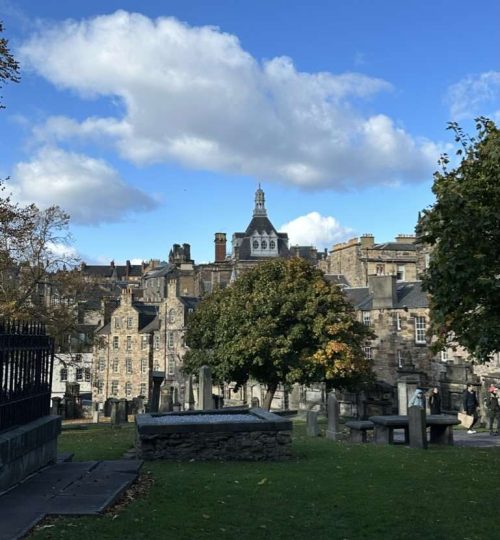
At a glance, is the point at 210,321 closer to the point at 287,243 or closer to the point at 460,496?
the point at 460,496

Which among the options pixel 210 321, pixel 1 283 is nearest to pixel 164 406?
pixel 210 321

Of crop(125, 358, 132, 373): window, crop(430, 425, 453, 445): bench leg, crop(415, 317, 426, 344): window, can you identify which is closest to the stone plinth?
crop(430, 425, 453, 445): bench leg

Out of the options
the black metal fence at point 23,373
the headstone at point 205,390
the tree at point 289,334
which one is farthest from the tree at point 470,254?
the tree at point 289,334

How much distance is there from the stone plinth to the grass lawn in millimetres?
506

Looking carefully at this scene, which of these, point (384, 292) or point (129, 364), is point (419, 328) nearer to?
point (384, 292)

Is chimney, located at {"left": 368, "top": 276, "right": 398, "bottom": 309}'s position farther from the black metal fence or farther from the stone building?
the black metal fence

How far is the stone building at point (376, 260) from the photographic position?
252 feet

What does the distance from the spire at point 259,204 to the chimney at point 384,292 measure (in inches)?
2421

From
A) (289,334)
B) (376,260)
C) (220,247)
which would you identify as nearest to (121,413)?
(289,334)

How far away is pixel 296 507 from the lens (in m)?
8.29

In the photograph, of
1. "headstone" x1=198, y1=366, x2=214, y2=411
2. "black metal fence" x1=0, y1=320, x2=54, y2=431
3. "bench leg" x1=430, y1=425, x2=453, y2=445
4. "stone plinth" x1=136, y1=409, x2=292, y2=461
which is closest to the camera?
"black metal fence" x1=0, y1=320, x2=54, y2=431

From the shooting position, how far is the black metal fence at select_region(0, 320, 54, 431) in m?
8.94

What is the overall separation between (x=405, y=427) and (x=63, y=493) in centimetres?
1174

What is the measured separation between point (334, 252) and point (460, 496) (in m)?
75.1
